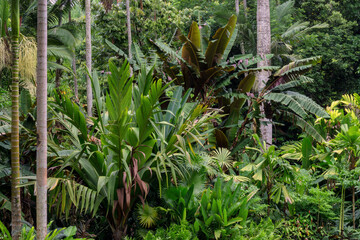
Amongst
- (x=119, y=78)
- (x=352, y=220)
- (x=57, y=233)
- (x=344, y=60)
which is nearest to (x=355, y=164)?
(x=352, y=220)

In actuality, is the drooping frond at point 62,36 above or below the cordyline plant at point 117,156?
above

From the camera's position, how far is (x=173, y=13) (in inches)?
500

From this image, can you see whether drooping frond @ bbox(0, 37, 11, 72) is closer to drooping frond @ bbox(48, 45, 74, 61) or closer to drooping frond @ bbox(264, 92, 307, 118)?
drooping frond @ bbox(48, 45, 74, 61)

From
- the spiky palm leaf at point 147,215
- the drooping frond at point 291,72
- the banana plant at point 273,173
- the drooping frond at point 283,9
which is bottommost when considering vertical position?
the spiky palm leaf at point 147,215

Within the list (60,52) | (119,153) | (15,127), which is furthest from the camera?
(60,52)

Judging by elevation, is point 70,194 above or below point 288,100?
below

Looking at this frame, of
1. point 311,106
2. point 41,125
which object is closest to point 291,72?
point 311,106

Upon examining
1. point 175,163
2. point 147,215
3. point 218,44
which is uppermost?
point 218,44

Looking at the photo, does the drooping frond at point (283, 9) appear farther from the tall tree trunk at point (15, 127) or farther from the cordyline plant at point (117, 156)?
the tall tree trunk at point (15, 127)

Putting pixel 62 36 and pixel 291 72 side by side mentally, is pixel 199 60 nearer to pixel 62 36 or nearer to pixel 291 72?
pixel 291 72

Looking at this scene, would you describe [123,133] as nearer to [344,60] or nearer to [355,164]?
[355,164]

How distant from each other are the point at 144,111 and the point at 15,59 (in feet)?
5.45

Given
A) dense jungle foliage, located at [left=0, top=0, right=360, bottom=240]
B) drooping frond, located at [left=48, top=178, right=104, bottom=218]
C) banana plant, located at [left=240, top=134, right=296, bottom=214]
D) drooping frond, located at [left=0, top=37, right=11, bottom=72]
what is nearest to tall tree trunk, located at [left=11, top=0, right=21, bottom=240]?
dense jungle foliage, located at [left=0, top=0, right=360, bottom=240]

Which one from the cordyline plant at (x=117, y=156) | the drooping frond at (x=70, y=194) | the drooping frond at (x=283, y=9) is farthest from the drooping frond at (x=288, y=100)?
the drooping frond at (x=283, y=9)
